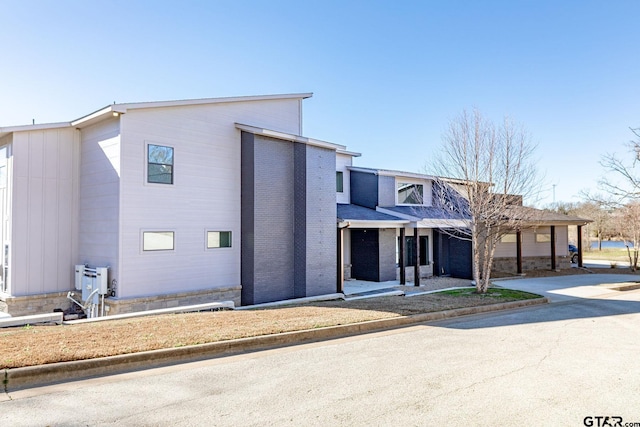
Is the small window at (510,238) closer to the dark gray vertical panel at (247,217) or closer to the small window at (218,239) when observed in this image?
the dark gray vertical panel at (247,217)

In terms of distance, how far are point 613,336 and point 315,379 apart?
738 centimetres

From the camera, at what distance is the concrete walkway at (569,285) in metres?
16.2

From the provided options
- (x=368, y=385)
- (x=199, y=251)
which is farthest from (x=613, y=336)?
(x=199, y=251)

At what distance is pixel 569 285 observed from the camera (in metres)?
18.9

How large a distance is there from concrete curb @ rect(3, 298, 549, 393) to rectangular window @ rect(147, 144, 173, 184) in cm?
677

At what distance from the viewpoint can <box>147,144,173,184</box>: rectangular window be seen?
12.4 meters

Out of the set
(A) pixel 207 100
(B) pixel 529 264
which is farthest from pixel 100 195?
(B) pixel 529 264

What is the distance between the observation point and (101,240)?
12.3 m

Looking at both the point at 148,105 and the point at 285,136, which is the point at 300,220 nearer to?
the point at 285,136

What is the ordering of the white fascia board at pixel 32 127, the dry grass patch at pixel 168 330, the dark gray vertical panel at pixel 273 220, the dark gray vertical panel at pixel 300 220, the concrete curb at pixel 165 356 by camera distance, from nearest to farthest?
the concrete curb at pixel 165 356 → the dry grass patch at pixel 168 330 → the white fascia board at pixel 32 127 → the dark gray vertical panel at pixel 273 220 → the dark gray vertical panel at pixel 300 220

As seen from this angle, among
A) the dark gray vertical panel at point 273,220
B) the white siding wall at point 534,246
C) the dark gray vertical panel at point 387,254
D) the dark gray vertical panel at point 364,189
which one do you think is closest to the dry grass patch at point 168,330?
the dark gray vertical panel at point 273,220

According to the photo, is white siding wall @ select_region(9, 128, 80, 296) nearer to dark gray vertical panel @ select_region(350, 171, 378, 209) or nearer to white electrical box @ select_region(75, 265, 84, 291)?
white electrical box @ select_region(75, 265, 84, 291)

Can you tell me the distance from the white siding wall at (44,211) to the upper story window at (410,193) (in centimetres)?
1472

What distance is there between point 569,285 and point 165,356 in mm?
18388
